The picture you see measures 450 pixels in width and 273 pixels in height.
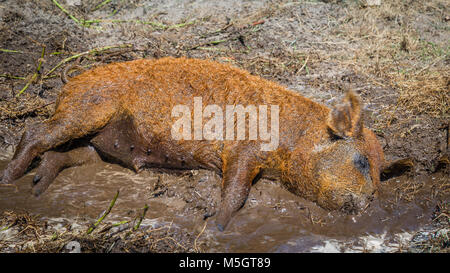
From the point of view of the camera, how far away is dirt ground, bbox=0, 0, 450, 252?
412 cm

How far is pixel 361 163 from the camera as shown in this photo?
4172 millimetres

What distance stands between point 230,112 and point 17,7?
191 inches

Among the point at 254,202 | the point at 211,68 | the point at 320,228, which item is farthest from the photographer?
the point at 211,68

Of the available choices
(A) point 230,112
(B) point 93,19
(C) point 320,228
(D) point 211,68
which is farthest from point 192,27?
(C) point 320,228

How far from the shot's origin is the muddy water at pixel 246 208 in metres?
4.04

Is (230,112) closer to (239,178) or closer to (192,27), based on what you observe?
(239,178)

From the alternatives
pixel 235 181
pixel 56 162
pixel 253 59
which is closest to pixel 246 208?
pixel 235 181

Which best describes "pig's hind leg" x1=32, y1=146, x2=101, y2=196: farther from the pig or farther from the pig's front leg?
the pig's front leg

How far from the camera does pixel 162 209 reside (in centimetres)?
443

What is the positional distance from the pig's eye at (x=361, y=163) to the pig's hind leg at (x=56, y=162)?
9.35 feet

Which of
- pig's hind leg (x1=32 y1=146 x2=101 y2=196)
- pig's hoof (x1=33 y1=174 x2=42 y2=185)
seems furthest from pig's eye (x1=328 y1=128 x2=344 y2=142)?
pig's hoof (x1=33 y1=174 x2=42 y2=185)

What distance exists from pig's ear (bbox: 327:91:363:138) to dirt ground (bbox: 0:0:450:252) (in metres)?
0.34

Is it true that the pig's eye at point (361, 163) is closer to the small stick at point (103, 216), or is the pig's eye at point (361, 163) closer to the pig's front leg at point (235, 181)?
the pig's front leg at point (235, 181)

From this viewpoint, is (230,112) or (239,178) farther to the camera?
(230,112)
